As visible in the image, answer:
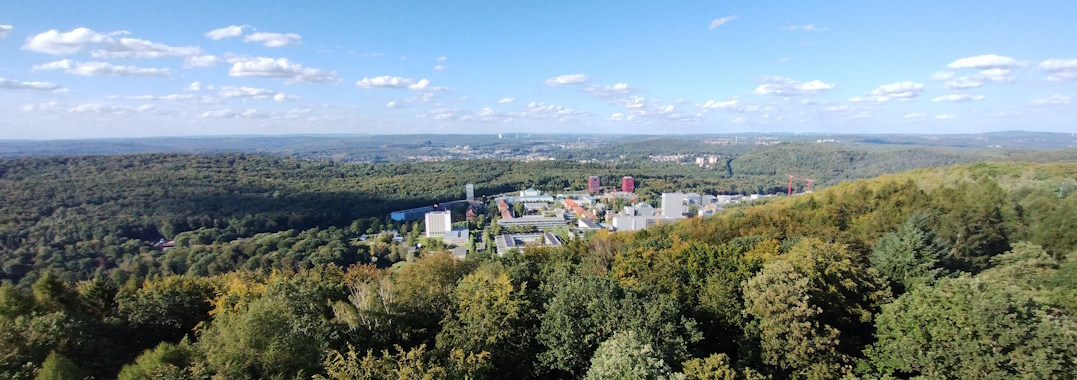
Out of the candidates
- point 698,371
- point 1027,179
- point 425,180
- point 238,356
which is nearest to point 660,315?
point 698,371

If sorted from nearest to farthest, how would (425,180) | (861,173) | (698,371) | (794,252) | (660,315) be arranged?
(698,371)
(660,315)
(794,252)
(425,180)
(861,173)

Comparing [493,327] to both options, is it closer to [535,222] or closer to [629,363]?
[629,363]

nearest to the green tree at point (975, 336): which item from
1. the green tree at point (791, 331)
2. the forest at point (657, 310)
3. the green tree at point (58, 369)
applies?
the forest at point (657, 310)

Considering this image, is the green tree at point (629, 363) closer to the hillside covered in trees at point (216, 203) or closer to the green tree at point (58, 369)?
the green tree at point (58, 369)

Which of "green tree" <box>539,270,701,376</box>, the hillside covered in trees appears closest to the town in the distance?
the hillside covered in trees

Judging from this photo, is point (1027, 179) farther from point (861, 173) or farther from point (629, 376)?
point (861, 173)

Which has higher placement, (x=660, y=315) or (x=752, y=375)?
(x=660, y=315)

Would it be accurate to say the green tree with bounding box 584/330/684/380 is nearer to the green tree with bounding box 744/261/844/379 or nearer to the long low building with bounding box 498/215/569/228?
the green tree with bounding box 744/261/844/379

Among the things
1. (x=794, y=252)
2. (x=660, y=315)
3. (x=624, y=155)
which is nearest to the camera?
(x=660, y=315)
